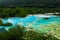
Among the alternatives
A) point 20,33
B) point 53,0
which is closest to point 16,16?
point 20,33

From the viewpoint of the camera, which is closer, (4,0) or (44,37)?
(44,37)

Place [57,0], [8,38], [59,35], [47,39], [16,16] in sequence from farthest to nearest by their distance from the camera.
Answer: [57,0], [16,16], [59,35], [8,38], [47,39]

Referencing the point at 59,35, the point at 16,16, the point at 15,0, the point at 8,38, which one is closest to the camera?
the point at 8,38

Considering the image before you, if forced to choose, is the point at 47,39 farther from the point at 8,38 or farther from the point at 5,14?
the point at 5,14

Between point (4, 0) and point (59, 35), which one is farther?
point (4, 0)

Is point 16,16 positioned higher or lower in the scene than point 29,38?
lower

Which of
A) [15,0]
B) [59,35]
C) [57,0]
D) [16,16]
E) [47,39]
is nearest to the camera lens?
[47,39]

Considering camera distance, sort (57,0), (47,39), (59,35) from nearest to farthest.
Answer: (47,39), (59,35), (57,0)

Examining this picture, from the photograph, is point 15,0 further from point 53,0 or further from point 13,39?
point 13,39

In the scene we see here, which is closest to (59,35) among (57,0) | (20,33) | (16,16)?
(20,33)
